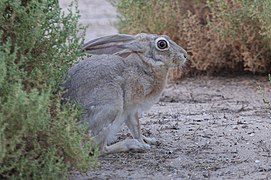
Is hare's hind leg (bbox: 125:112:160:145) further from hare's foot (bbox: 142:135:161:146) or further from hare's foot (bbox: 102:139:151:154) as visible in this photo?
hare's foot (bbox: 102:139:151:154)

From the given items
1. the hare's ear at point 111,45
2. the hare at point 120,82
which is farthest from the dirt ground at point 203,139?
the hare's ear at point 111,45

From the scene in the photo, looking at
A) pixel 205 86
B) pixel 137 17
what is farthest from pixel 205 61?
pixel 137 17

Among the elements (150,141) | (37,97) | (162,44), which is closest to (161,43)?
(162,44)

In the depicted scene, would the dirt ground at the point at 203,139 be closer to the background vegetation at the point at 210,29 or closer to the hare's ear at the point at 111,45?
the background vegetation at the point at 210,29

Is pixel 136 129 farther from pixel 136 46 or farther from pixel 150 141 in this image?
pixel 136 46

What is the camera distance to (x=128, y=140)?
5551mm

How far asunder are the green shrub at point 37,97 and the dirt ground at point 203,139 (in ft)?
2.04

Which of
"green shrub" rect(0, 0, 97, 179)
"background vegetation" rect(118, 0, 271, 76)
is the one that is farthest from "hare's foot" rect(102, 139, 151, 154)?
"background vegetation" rect(118, 0, 271, 76)

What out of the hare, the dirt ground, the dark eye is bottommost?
the dirt ground

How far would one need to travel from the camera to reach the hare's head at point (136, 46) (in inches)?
222

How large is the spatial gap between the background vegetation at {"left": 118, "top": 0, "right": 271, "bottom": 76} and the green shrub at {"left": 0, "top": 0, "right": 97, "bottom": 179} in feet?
11.9

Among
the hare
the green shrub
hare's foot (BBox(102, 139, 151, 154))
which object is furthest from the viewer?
hare's foot (BBox(102, 139, 151, 154))

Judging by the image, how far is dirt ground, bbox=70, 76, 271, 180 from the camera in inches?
193

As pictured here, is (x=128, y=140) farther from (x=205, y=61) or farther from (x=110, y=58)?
(x=205, y=61)
